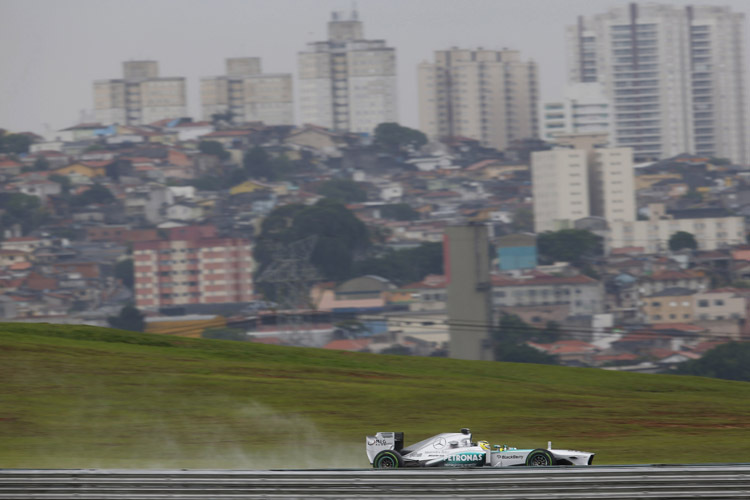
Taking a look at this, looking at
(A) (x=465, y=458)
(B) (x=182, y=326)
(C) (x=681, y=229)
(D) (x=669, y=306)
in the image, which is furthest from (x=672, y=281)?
(A) (x=465, y=458)

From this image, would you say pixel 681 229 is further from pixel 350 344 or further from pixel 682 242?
pixel 350 344

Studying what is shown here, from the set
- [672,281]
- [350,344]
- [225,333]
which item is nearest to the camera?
[350,344]

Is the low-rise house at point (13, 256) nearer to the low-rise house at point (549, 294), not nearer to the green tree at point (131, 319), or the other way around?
A: the green tree at point (131, 319)

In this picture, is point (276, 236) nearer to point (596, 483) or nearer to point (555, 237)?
point (555, 237)

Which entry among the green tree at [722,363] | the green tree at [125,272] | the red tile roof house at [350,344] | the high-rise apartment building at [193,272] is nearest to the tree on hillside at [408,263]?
the high-rise apartment building at [193,272]

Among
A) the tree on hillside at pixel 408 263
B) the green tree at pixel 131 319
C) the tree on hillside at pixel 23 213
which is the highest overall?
the tree on hillside at pixel 23 213

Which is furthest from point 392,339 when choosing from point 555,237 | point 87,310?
point 87,310
